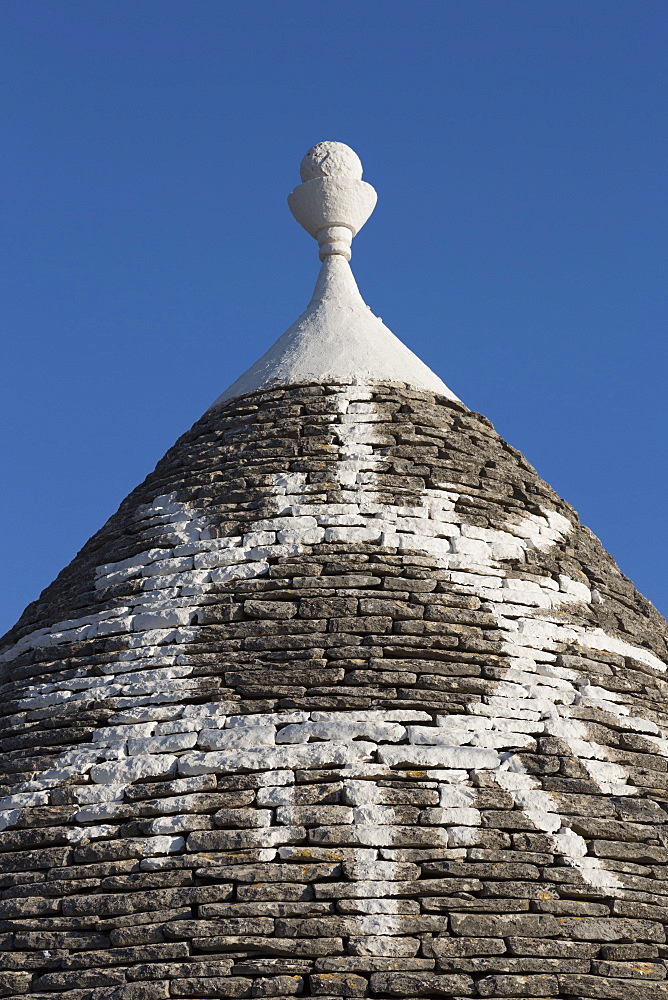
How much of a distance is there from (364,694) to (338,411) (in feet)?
8.36

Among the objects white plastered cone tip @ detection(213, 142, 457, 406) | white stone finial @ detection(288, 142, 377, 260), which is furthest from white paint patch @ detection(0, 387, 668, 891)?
white stone finial @ detection(288, 142, 377, 260)

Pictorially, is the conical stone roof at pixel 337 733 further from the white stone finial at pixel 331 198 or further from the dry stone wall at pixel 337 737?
the white stone finial at pixel 331 198

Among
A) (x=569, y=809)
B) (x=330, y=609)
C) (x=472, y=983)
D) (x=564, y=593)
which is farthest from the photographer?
(x=564, y=593)

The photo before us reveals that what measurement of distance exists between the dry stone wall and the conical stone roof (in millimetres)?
17

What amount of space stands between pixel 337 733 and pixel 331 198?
17.5 ft

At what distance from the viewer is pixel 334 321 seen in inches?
433

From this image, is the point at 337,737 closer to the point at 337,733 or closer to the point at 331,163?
the point at 337,733

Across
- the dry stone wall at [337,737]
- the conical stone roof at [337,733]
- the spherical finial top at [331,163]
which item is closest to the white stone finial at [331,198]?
the spherical finial top at [331,163]

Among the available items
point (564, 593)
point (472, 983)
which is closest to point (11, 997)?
point (472, 983)

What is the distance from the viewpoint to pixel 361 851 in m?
7.45

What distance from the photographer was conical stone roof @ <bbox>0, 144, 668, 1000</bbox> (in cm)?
729

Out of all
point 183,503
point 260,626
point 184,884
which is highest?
point 183,503

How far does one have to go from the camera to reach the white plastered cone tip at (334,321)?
10453 millimetres

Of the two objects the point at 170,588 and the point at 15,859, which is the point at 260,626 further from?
the point at 15,859
